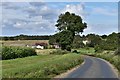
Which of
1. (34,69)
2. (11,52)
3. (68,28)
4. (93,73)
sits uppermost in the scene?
(68,28)

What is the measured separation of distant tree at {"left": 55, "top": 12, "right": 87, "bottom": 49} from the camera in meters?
121

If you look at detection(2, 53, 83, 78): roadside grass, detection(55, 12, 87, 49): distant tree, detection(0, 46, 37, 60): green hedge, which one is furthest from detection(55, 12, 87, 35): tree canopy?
detection(2, 53, 83, 78): roadside grass

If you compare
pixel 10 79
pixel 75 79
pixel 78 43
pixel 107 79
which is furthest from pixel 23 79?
pixel 78 43

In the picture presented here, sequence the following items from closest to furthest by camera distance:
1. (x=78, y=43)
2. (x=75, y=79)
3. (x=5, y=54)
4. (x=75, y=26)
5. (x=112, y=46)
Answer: (x=75, y=79) → (x=5, y=54) → (x=112, y=46) → (x=75, y=26) → (x=78, y=43)

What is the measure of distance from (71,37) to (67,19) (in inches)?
482

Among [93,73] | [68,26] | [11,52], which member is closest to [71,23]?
[68,26]

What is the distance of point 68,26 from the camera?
129000 mm

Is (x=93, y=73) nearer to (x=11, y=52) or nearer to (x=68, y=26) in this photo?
(x=11, y=52)

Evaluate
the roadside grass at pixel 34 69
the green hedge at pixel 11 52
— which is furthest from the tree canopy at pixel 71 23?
the roadside grass at pixel 34 69

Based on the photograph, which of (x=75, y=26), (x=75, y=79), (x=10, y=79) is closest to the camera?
(x=10, y=79)

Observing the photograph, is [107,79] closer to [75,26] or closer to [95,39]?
[75,26]

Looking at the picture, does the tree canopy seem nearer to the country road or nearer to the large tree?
the large tree

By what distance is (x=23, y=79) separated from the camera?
2347 cm

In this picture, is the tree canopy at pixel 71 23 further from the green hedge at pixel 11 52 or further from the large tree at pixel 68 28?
the green hedge at pixel 11 52
